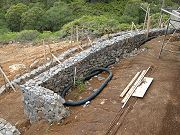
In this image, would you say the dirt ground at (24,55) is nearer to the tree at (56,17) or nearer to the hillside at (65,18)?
the hillside at (65,18)

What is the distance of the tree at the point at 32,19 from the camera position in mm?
32719

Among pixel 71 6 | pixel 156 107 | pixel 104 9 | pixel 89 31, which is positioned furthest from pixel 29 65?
pixel 104 9

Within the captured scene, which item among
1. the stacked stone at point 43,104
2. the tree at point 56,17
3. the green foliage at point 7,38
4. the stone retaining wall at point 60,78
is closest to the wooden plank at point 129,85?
the stone retaining wall at point 60,78

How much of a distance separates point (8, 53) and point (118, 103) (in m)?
14.4

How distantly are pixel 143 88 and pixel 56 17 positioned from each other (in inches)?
945

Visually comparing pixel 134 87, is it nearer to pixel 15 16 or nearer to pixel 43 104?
pixel 43 104

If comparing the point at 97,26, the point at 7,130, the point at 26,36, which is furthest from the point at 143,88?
the point at 26,36

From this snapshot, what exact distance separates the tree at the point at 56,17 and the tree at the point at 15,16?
2872 millimetres

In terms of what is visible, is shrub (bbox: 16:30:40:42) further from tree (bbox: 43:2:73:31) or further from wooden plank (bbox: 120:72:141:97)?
wooden plank (bbox: 120:72:141:97)

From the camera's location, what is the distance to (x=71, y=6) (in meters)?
39.5

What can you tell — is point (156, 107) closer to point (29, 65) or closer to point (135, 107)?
point (135, 107)

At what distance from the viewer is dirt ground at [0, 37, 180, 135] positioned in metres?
10.1

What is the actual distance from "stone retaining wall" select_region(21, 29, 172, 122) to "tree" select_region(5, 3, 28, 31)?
20420 mm

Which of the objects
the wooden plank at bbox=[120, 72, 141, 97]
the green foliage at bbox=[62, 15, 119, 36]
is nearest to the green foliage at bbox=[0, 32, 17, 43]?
the green foliage at bbox=[62, 15, 119, 36]
